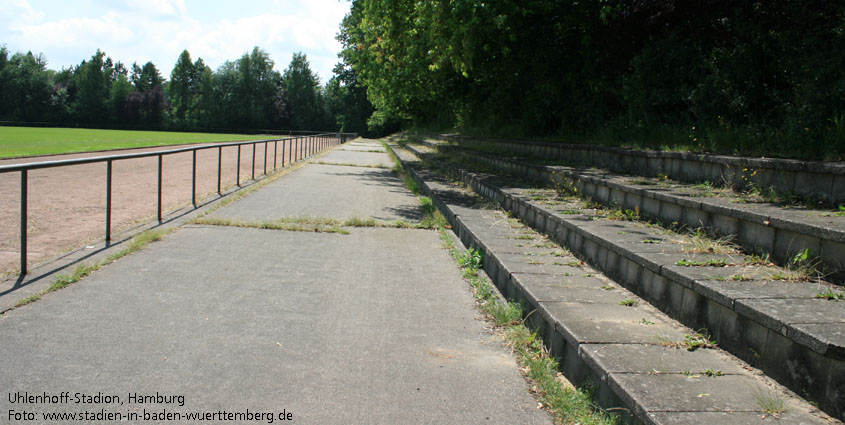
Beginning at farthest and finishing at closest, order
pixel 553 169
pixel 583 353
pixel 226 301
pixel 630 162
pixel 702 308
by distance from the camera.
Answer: pixel 553 169 < pixel 630 162 < pixel 226 301 < pixel 702 308 < pixel 583 353

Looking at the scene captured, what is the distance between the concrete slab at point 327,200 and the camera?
9630 millimetres

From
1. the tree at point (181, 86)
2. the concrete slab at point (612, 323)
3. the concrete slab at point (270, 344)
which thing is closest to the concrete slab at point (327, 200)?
the concrete slab at point (270, 344)

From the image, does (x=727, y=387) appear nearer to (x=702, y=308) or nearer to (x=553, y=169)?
(x=702, y=308)

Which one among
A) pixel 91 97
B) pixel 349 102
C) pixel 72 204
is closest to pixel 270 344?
pixel 72 204

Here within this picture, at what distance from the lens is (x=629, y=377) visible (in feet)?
9.00

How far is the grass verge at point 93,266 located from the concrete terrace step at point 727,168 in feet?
19.4

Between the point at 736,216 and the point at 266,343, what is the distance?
3377 millimetres

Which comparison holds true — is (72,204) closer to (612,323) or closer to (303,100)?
(612,323)

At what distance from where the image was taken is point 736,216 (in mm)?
4227

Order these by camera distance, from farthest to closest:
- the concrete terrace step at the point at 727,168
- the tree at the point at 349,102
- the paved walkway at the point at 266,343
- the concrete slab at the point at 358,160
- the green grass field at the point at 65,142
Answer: the tree at the point at 349,102, the green grass field at the point at 65,142, the concrete slab at the point at 358,160, the concrete terrace step at the point at 727,168, the paved walkway at the point at 266,343

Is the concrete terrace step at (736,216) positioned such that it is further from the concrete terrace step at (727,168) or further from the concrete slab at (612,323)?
the concrete slab at (612,323)

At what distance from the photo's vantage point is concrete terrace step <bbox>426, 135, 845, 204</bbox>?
4.43 meters

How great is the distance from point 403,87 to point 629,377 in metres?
16.8

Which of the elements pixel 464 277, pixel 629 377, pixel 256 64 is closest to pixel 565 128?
pixel 464 277
